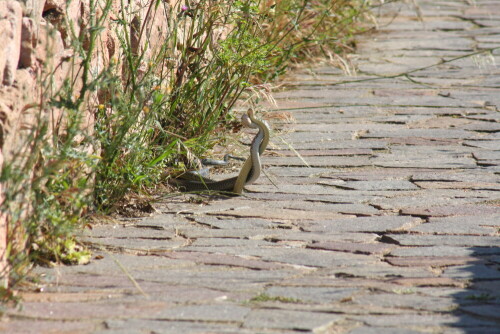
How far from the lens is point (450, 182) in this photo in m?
4.78

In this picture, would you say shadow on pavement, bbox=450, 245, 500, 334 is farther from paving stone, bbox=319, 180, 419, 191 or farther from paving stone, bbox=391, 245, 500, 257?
paving stone, bbox=319, 180, 419, 191

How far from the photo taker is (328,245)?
12.6 feet

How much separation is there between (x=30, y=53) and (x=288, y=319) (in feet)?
5.09

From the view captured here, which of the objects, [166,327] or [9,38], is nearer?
[166,327]

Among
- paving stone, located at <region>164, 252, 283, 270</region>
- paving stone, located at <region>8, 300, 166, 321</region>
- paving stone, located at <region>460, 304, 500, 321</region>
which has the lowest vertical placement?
paving stone, located at <region>164, 252, 283, 270</region>

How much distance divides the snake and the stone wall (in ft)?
2.41

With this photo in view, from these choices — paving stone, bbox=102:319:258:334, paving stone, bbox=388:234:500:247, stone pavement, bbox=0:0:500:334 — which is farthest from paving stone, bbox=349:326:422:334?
paving stone, bbox=388:234:500:247

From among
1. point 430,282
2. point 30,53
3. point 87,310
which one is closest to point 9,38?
point 30,53

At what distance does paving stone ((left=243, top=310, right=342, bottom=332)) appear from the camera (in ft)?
9.65

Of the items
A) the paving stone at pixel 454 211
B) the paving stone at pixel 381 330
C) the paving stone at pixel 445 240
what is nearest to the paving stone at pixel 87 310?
the paving stone at pixel 381 330

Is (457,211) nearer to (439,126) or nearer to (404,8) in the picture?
(439,126)

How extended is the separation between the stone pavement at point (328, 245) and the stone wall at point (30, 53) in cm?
54

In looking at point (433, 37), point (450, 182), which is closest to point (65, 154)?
point (450, 182)

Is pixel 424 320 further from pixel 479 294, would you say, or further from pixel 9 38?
pixel 9 38
